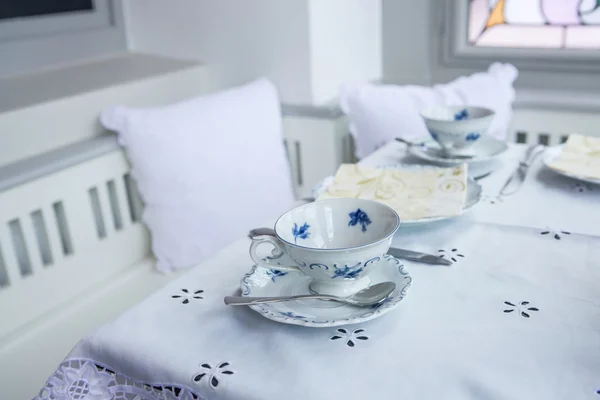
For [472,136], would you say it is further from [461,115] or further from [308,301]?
[308,301]

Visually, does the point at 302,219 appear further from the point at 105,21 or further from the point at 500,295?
the point at 105,21

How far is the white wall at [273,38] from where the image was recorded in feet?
5.08

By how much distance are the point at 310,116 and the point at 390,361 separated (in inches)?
43.6

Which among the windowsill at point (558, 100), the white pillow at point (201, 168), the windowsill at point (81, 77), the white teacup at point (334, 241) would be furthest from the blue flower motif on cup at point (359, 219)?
the windowsill at point (558, 100)

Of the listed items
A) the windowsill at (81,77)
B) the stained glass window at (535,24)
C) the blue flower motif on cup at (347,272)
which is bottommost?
the blue flower motif on cup at (347,272)

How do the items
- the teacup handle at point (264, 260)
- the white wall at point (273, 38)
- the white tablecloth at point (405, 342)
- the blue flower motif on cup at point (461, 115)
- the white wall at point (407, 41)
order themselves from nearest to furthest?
the white tablecloth at point (405, 342)
the teacup handle at point (264, 260)
the blue flower motif on cup at point (461, 115)
the white wall at point (273, 38)
the white wall at point (407, 41)

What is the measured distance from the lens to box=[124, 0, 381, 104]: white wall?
1.55 meters

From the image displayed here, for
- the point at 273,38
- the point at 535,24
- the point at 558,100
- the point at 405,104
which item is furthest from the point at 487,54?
the point at 273,38

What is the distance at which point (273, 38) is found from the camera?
1.58m

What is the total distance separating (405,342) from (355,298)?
0.24 feet

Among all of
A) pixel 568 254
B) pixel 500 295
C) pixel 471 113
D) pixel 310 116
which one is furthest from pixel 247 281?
pixel 310 116

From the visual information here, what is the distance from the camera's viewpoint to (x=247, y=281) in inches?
26.2

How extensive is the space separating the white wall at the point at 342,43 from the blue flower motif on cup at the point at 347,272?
103cm

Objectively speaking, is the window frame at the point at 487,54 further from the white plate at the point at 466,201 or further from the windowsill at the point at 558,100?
the white plate at the point at 466,201
